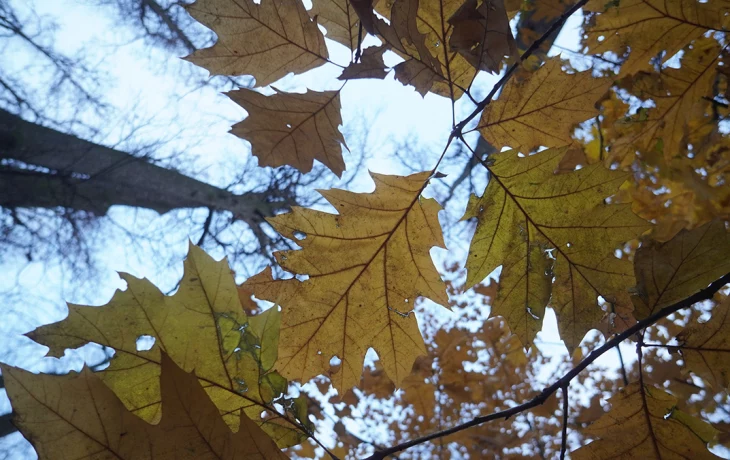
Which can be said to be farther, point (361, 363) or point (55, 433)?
point (361, 363)

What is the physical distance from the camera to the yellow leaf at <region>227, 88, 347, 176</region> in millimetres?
853

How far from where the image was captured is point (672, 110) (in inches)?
51.1

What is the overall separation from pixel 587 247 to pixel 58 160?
3.76 m

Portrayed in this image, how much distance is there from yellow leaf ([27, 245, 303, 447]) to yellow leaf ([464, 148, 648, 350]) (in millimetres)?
485

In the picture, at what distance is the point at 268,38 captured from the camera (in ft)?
2.90

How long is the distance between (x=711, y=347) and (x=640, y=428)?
0.64 feet

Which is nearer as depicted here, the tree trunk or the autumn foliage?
the autumn foliage

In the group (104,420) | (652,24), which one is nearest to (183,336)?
(104,420)

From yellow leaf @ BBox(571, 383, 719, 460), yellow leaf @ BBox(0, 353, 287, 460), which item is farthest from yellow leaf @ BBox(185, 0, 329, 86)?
yellow leaf @ BBox(571, 383, 719, 460)

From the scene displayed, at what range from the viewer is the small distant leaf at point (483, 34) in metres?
0.66

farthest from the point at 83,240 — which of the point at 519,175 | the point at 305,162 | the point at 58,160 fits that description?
the point at 519,175

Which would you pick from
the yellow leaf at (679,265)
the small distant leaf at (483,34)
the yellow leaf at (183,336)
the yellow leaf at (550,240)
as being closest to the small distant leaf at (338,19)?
the small distant leaf at (483,34)

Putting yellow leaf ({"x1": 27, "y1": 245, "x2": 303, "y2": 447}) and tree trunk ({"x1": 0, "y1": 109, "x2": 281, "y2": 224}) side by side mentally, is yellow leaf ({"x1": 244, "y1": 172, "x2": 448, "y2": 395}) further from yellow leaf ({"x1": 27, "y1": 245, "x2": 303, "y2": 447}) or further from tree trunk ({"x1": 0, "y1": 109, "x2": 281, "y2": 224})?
tree trunk ({"x1": 0, "y1": 109, "x2": 281, "y2": 224})

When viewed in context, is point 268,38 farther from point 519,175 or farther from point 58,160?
point 58,160
